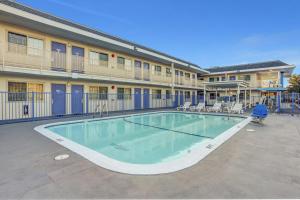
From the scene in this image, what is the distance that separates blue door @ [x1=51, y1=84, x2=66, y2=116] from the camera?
12383mm

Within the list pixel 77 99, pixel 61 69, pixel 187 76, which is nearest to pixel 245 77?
pixel 187 76

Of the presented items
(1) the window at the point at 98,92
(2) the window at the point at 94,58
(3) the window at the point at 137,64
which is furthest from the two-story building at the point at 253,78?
(2) the window at the point at 94,58

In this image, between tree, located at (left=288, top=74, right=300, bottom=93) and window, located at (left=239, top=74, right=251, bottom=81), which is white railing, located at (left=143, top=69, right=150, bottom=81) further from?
tree, located at (left=288, top=74, right=300, bottom=93)

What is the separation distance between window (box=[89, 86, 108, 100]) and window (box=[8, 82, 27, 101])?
188 inches

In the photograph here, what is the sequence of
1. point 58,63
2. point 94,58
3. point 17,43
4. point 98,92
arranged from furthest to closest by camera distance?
point 98,92, point 94,58, point 58,63, point 17,43

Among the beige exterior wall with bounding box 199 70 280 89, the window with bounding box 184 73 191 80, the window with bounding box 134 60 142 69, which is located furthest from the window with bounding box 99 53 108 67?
the beige exterior wall with bounding box 199 70 280 89

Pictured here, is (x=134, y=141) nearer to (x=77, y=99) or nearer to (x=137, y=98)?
(x=77, y=99)

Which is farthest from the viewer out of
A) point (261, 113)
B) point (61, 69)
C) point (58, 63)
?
A: point (61, 69)

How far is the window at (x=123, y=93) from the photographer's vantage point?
17.5 m

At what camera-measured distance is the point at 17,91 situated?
35.7ft

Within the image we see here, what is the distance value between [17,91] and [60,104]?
9.05 feet

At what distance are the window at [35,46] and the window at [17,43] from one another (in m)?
0.27

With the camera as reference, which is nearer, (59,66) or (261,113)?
(261,113)

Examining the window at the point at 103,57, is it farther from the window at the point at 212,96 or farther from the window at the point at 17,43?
the window at the point at 212,96
